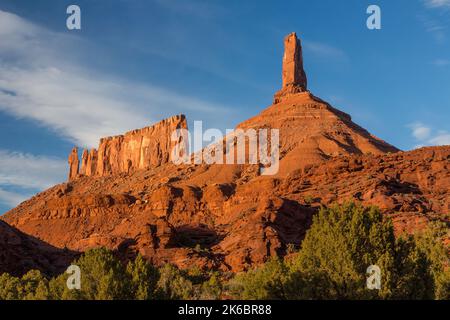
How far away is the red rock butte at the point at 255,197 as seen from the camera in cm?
6538

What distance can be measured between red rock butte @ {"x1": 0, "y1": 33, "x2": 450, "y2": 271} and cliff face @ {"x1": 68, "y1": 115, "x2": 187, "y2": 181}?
16313 millimetres

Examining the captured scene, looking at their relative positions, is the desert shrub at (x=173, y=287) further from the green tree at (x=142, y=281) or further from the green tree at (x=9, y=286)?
the green tree at (x=9, y=286)

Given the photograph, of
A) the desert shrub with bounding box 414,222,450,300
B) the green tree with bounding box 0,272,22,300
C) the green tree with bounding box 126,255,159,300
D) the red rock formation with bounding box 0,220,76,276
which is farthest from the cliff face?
the green tree with bounding box 126,255,159,300

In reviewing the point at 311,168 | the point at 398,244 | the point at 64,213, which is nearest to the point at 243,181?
the point at 311,168

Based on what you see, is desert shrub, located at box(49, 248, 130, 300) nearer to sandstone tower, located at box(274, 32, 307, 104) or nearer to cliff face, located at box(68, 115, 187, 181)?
sandstone tower, located at box(274, 32, 307, 104)

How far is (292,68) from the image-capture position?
15262 cm

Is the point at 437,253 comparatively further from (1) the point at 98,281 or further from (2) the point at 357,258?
(1) the point at 98,281

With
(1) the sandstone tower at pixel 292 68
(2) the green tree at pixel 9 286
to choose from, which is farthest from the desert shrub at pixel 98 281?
(1) the sandstone tower at pixel 292 68

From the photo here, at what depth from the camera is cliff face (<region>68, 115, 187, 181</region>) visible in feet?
547

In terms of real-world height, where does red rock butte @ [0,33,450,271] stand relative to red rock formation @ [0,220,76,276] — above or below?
above

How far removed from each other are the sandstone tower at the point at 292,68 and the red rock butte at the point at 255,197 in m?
0.32

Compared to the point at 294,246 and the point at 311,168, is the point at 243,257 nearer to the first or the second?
the point at 294,246

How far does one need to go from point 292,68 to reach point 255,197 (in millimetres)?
71759
